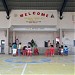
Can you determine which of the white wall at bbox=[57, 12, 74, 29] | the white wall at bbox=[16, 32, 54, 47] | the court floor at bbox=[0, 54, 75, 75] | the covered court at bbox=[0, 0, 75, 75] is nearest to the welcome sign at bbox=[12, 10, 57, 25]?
the covered court at bbox=[0, 0, 75, 75]

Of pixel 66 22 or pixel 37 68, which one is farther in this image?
pixel 66 22

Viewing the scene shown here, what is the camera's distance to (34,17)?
20172 mm

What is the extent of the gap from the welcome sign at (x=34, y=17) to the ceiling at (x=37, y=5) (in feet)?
1.28

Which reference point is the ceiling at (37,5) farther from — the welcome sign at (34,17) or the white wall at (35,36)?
the white wall at (35,36)

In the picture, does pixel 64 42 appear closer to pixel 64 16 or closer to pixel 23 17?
pixel 64 16

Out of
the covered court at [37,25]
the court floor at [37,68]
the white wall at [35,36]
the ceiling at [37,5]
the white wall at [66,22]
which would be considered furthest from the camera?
the white wall at [35,36]

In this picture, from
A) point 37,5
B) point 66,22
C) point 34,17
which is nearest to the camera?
point 37,5

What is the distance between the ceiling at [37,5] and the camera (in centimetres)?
1905

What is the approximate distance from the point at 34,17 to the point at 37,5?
1271 millimetres

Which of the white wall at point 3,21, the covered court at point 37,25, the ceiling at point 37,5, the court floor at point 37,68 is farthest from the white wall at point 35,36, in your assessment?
the court floor at point 37,68

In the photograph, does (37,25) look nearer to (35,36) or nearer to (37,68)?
(35,36)

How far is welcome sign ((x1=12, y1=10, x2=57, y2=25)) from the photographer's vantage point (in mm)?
20000

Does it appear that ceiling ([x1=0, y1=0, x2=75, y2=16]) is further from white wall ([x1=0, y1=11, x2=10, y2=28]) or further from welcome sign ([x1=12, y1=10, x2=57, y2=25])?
white wall ([x1=0, y1=11, x2=10, y2=28])

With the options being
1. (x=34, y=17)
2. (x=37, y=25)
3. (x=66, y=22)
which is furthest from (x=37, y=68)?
(x=66, y=22)
